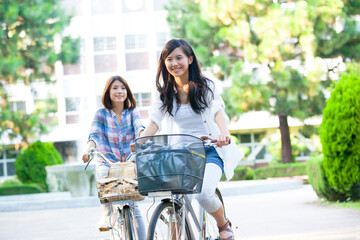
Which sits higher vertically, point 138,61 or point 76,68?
point 138,61

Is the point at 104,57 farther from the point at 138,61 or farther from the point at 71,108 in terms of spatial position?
the point at 71,108

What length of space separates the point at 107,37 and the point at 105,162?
37864 millimetres

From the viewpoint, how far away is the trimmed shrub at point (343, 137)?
10633 mm

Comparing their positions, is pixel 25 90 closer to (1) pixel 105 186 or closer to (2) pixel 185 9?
(2) pixel 185 9

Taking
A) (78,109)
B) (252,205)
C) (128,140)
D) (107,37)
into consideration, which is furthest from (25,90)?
(128,140)

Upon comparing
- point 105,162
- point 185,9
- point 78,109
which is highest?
point 185,9

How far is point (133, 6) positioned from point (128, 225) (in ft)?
127

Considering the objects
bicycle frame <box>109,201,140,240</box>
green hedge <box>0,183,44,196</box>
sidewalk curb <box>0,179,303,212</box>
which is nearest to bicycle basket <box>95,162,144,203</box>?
bicycle frame <box>109,201,140,240</box>

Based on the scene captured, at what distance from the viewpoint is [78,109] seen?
43156 mm

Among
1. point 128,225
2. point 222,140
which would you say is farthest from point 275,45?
point 222,140

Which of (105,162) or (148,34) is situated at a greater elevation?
(148,34)

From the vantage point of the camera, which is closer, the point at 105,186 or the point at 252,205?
the point at 105,186

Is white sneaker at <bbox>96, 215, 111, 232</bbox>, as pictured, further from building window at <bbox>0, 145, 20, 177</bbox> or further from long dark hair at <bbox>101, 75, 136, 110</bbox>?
building window at <bbox>0, 145, 20, 177</bbox>

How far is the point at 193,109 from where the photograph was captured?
15.3 ft
